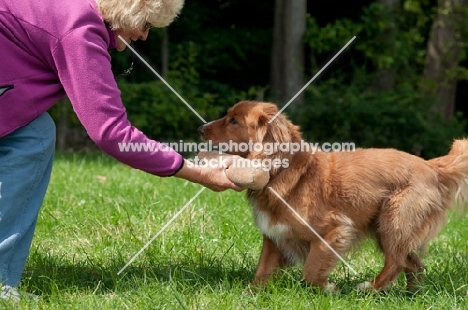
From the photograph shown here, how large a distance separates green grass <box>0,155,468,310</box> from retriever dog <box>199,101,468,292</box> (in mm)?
137

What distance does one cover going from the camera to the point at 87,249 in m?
4.34

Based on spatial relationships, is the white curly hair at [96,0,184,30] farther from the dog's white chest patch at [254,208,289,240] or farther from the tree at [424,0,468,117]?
the tree at [424,0,468,117]

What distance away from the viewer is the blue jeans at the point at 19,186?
3344mm

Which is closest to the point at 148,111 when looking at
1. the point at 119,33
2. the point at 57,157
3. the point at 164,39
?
the point at 164,39

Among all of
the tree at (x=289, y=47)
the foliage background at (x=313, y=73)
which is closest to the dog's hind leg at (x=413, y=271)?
the foliage background at (x=313, y=73)

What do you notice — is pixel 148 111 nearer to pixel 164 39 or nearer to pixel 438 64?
pixel 164 39

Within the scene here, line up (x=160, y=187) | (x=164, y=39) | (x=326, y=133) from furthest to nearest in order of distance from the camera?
1. (x=164, y=39)
2. (x=326, y=133)
3. (x=160, y=187)

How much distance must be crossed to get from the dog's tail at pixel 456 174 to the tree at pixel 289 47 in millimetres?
8404

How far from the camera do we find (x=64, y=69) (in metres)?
3.25

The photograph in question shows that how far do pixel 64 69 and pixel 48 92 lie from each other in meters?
0.19

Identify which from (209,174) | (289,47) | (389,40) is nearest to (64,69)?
(209,174)

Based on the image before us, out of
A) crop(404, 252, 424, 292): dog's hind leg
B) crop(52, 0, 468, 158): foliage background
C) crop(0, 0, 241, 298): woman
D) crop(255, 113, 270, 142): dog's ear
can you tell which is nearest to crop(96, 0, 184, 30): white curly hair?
crop(0, 0, 241, 298): woman

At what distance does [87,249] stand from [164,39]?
31.3 feet

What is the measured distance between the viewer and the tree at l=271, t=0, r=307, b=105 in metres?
12.8
